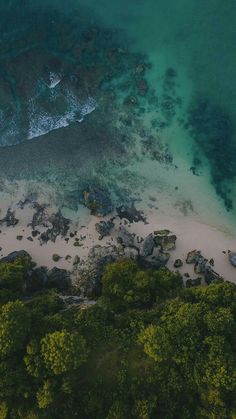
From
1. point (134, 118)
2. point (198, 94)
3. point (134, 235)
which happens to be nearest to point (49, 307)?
point (134, 235)

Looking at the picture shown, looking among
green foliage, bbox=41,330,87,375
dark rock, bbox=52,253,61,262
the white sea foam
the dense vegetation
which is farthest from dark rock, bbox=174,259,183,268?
the white sea foam

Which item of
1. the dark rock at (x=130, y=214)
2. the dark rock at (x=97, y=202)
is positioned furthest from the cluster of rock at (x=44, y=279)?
the dark rock at (x=130, y=214)

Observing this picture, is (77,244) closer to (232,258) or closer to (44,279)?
(44,279)

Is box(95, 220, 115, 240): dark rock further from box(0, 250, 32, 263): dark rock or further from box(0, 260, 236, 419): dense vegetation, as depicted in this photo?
box(0, 260, 236, 419): dense vegetation

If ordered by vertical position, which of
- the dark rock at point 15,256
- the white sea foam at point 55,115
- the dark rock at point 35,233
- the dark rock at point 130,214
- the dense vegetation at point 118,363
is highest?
the white sea foam at point 55,115

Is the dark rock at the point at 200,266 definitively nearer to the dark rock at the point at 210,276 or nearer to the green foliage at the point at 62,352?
the dark rock at the point at 210,276
